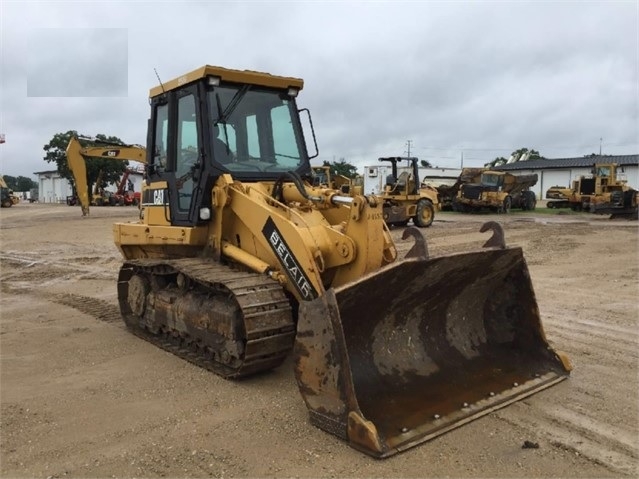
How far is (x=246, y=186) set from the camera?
546cm

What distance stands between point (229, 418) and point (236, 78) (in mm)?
3388

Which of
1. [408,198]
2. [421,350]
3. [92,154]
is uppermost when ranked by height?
[92,154]

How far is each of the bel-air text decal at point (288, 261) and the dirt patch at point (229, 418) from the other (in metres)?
0.80

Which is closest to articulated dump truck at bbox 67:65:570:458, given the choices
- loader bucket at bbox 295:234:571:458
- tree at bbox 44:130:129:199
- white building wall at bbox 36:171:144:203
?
loader bucket at bbox 295:234:571:458

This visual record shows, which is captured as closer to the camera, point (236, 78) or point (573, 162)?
point (236, 78)

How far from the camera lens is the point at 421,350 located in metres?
4.66

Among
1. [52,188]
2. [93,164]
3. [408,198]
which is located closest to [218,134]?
[408,198]

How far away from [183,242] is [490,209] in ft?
88.5

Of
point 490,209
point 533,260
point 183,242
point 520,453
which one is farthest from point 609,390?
point 490,209

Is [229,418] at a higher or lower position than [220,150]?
lower

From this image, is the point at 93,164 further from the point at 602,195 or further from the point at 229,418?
the point at 229,418

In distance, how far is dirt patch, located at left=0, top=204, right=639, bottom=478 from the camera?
3428mm

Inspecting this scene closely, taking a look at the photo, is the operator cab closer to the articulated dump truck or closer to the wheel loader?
the articulated dump truck

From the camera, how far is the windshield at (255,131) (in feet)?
18.7
